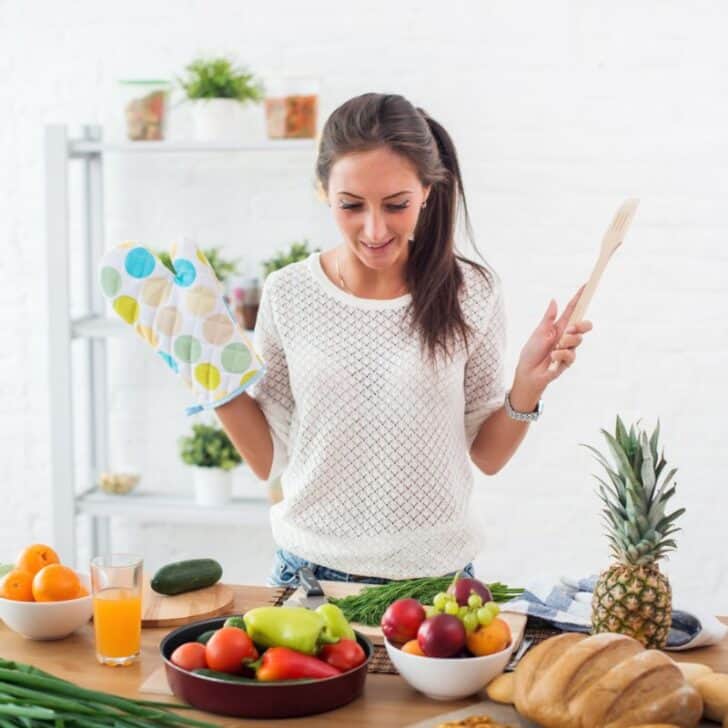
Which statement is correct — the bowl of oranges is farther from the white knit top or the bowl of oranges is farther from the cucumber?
the white knit top

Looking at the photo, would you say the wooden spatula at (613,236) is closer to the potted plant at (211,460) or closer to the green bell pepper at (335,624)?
the green bell pepper at (335,624)

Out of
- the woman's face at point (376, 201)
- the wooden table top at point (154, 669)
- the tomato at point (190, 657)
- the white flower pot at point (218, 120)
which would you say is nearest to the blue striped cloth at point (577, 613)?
the wooden table top at point (154, 669)

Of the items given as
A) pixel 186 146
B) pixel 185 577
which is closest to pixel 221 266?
pixel 186 146

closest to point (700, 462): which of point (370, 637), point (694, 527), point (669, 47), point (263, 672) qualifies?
point (694, 527)

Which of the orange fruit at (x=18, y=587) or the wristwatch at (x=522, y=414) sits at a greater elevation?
the wristwatch at (x=522, y=414)

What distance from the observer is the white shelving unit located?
333 centimetres

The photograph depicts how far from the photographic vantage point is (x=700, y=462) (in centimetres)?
335

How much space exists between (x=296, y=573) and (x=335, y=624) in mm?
537

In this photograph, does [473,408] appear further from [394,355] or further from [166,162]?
[166,162]

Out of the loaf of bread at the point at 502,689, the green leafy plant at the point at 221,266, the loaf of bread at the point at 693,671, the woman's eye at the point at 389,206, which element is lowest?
the loaf of bread at the point at 502,689

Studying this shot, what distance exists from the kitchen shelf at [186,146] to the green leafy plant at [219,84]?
133 mm

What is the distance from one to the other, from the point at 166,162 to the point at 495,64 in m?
0.99

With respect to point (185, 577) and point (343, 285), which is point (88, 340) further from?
point (185, 577)

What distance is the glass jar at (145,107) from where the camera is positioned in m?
3.28
